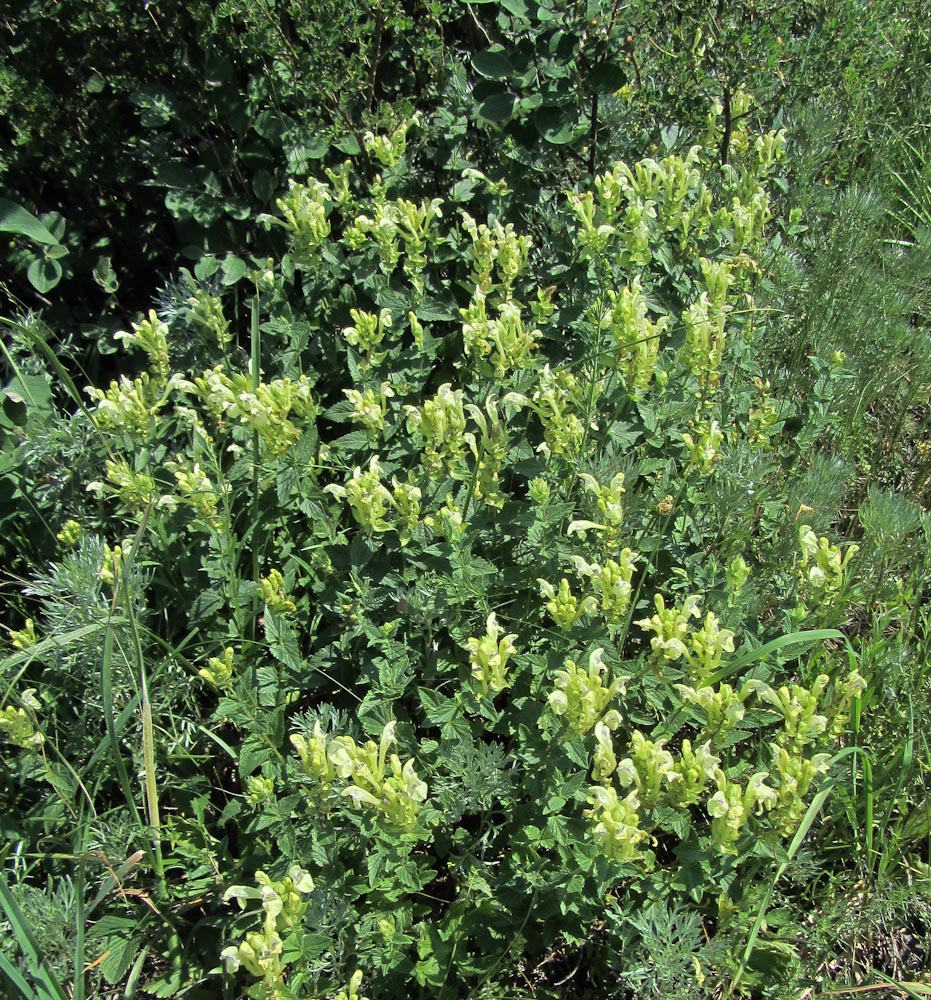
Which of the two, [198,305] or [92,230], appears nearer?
[198,305]

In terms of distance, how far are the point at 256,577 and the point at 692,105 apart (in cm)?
252

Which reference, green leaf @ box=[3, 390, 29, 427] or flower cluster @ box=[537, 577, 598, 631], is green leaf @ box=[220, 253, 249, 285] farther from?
flower cluster @ box=[537, 577, 598, 631]

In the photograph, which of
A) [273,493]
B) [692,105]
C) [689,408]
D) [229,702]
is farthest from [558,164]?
[229,702]

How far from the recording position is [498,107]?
10.9 feet

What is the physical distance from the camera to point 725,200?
3.53 meters

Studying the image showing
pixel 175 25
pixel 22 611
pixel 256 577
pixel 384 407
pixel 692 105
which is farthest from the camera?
pixel 692 105

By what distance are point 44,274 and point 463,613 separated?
2.10 metres

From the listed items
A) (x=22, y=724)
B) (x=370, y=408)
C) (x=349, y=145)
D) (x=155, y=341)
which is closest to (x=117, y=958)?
(x=22, y=724)

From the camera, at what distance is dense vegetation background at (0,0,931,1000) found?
221 cm

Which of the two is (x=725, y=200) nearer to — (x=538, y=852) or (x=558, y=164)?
(x=558, y=164)

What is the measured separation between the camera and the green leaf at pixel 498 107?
3.32 m

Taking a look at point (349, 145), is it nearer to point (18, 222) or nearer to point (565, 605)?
point (18, 222)

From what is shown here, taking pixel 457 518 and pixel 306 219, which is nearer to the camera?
pixel 457 518

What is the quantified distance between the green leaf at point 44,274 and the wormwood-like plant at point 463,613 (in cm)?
53
